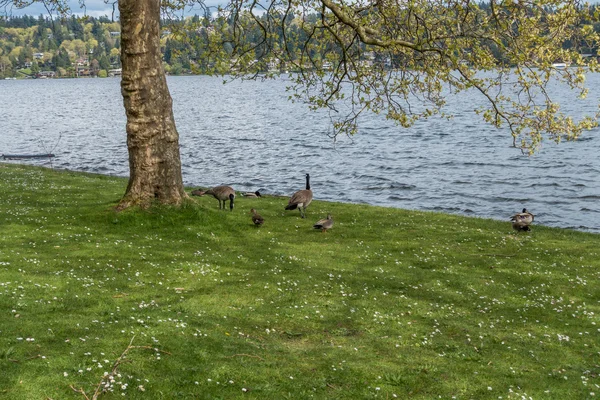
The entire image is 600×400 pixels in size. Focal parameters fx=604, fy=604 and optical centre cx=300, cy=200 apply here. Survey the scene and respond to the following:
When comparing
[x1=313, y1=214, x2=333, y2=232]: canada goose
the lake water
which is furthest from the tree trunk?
the lake water

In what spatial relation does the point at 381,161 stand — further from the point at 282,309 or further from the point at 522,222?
the point at 282,309

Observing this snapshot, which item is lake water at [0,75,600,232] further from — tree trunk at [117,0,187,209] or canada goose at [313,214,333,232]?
tree trunk at [117,0,187,209]

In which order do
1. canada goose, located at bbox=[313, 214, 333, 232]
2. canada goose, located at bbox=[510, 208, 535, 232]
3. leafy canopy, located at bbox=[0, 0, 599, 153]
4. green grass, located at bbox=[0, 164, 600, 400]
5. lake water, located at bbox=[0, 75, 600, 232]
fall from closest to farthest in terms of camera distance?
green grass, located at bbox=[0, 164, 600, 400]
leafy canopy, located at bbox=[0, 0, 599, 153]
canada goose, located at bbox=[313, 214, 333, 232]
canada goose, located at bbox=[510, 208, 535, 232]
lake water, located at bbox=[0, 75, 600, 232]

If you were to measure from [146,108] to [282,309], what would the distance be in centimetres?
1119

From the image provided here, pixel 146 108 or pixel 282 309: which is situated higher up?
pixel 146 108

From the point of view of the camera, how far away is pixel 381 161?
212ft

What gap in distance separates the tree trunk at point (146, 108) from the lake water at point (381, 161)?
23.4 metres

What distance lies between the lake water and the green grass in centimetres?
A: 1772

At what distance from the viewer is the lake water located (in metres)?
45.7

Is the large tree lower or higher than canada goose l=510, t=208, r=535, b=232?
higher

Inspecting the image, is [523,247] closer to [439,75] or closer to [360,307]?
[439,75]

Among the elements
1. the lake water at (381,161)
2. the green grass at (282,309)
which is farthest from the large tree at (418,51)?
the lake water at (381,161)

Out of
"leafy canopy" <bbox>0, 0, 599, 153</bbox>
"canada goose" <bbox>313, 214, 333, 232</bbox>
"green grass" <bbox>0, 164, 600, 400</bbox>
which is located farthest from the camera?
"canada goose" <bbox>313, 214, 333, 232</bbox>

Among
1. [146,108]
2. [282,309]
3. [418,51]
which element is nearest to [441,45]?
[418,51]
